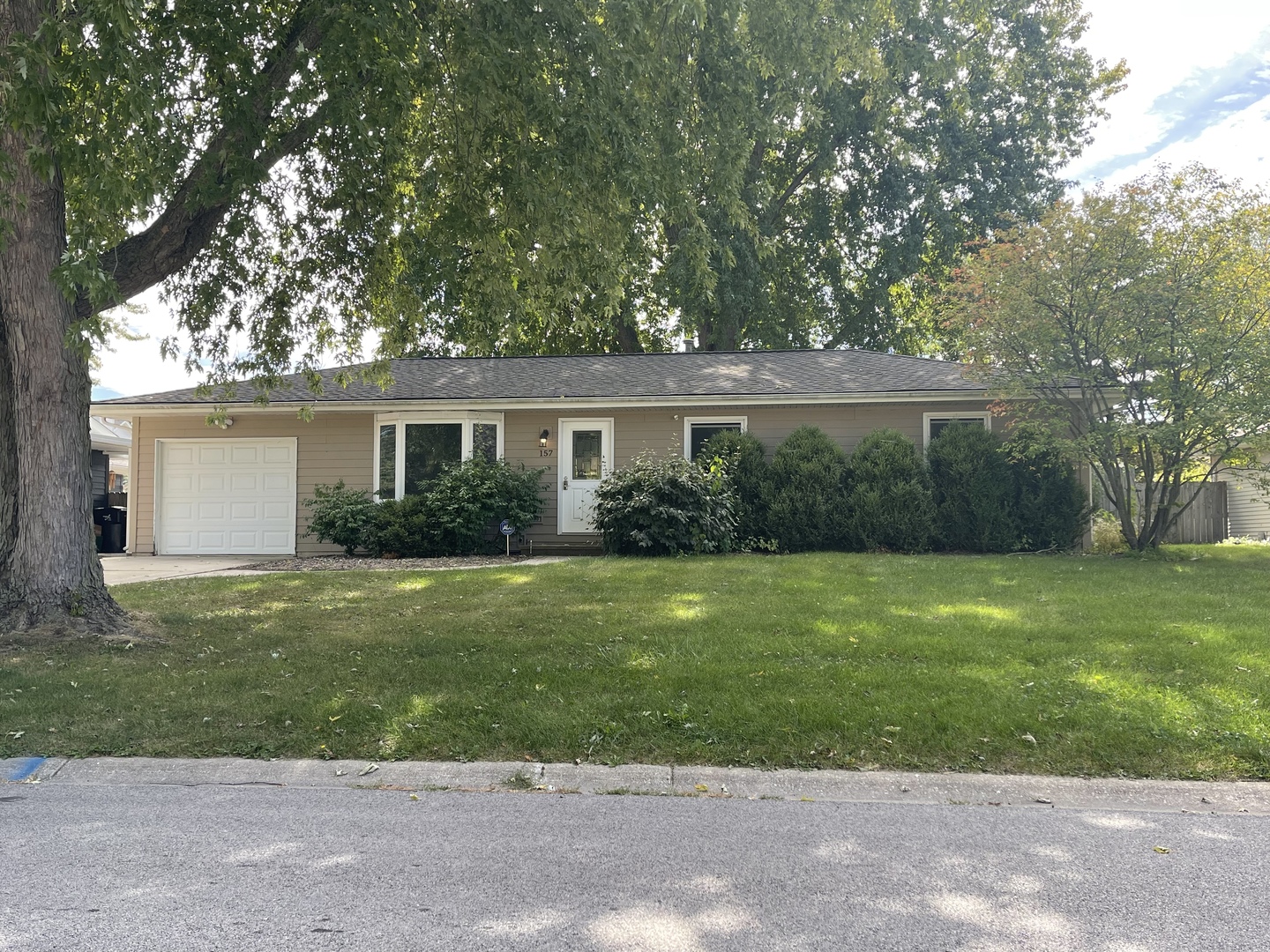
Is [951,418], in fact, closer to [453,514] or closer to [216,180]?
[453,514]

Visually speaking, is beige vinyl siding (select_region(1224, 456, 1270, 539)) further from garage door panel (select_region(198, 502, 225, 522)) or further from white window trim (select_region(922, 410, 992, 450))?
garage door panel (select_region(198, 502, 225, 522))

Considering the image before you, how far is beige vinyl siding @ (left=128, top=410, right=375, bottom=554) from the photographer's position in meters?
16.1

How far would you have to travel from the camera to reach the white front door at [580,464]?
15.5m

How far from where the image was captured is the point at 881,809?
384cm

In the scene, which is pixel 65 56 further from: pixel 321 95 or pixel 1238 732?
pixel 1238 732

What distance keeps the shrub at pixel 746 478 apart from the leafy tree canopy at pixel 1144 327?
12.7 feet

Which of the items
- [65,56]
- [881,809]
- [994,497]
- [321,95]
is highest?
[321,95]

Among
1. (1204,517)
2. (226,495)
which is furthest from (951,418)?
(226,495)

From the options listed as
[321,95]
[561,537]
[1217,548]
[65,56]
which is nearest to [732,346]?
[561,537]

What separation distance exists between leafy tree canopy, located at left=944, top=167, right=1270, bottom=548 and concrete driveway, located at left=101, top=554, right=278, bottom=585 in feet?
39.3

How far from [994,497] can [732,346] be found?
13462mm

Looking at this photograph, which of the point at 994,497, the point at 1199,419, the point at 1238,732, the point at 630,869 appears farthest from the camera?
the point at 994,497

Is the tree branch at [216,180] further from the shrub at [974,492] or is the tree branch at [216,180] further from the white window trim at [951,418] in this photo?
the white window trim at [951,418]

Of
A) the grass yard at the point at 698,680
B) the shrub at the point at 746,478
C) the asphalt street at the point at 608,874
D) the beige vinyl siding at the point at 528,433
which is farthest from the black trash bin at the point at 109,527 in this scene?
the asphalt street at the point at 608,874
